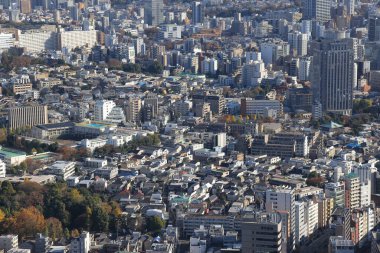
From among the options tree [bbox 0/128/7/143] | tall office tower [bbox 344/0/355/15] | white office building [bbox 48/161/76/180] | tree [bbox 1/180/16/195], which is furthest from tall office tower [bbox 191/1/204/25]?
tree [bbox 1/180/16/195]

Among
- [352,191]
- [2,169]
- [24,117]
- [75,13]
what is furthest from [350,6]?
[352,191]

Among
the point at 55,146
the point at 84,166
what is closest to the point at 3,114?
the point at 55,146

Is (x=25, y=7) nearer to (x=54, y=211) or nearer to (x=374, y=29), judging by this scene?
(x=374, y=29)

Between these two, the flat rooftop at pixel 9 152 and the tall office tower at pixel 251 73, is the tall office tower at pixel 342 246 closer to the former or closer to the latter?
the flat rooftop at pixel 9 152

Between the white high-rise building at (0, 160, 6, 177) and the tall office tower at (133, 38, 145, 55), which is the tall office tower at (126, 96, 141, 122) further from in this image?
the tall office tower at (133, 38, 145, 55)

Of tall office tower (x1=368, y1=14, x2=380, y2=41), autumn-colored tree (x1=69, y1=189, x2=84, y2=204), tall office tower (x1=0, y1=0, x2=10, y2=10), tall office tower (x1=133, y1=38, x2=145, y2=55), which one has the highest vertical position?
tall office tower (x1=0, y1=0, x2=10, y2=10)

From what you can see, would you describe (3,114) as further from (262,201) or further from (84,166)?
(262,201)
